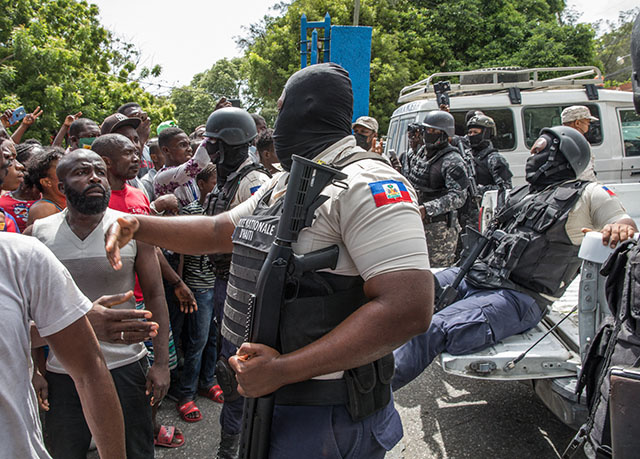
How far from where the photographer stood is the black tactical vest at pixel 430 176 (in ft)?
15.3

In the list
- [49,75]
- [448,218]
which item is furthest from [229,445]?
[49,75]

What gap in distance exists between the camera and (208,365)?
3803 mm

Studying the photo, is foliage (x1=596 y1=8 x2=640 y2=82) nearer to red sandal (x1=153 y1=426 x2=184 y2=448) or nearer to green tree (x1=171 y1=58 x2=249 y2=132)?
green tree (x1=171 y1=58 x2=249 y2=132)

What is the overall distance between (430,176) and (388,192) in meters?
3.56

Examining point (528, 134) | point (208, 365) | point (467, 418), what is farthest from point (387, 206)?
point (528, 134)

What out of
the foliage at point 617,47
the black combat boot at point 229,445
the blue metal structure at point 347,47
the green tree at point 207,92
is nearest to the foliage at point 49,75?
the blue metal structure at point 347,47

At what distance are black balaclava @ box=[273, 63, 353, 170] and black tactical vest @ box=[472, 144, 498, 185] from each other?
14.8ft

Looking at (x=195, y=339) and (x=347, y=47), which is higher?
(x=347, y=47)

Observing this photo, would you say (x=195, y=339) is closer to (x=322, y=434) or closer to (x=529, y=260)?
(x=322, y=434)

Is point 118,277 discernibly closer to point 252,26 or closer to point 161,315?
point 161,315

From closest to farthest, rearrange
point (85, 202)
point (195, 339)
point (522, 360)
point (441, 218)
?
1. point (85, 202)
2. point (522, 360)
3. point (195, 339)
4. point (441, 218)

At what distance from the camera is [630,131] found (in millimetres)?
7211

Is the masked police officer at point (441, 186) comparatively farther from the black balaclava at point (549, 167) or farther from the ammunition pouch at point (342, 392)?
→ the ammunition pouch at point (342, 392)

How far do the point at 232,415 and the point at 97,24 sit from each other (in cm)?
1923
